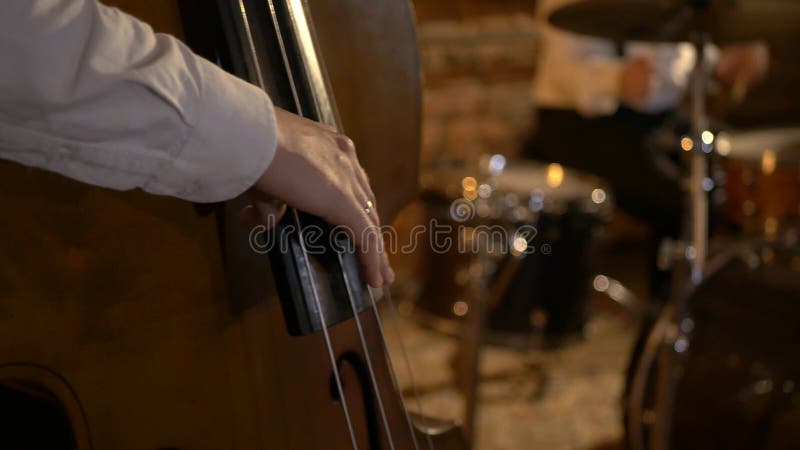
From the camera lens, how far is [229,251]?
0.59 meters

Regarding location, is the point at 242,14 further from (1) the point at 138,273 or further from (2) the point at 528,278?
(2) the point at 528,278

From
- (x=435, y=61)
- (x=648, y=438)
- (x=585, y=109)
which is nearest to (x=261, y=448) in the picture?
Answer: (x=648, y=438)

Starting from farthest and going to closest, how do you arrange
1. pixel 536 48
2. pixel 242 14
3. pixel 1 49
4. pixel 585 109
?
pixel 536 48
pixel 585 109
pixel 242 14
pixel 1 49

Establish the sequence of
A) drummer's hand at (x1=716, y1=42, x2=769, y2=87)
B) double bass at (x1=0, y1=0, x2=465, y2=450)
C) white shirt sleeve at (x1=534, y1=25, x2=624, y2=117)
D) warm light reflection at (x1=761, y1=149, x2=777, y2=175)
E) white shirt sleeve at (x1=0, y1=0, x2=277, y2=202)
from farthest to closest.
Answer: white shirt sleeve at (x1=534, y1=25, x2=624, y2=117) → drummer's hand at (x1=716, y1=42, x2=769, y2=87) → warm light reflection at (x1=761, y1=149, x2=777, y2=175) → double bass at (x1=0, y1=0, x2=465, y2=450) → white shirt sleeve at (x1=0, y1=0, x2=277, y2=202)

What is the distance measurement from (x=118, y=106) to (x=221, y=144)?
62 millimetres

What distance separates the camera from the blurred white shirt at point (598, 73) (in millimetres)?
2213

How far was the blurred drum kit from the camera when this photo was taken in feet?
4.49

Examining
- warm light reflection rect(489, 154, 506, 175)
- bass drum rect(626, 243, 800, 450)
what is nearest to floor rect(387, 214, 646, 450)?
bass drum rect(626, 243, 800, 450)

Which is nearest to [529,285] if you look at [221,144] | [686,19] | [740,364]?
[740,364]

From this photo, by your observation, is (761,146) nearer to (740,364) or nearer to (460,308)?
(740,364)

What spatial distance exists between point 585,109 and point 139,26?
6.44ft

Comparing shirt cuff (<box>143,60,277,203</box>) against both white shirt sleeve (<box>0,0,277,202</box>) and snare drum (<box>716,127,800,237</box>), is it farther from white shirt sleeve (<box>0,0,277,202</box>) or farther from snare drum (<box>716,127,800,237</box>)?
snare drum (<box>716,127,800,237</box>)

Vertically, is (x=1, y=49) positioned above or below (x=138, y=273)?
above

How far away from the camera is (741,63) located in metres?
2.13
